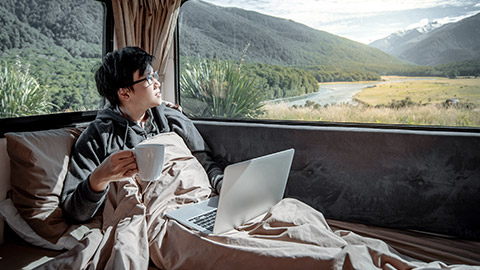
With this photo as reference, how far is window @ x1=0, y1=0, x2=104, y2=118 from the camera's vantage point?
1782mm

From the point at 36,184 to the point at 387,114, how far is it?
2.71 metres

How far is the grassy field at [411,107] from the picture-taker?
2426 millimetres

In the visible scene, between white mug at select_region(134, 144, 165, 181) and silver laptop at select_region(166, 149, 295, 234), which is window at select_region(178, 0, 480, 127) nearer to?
silver laptop at select_region(166, 149, 295, 234)

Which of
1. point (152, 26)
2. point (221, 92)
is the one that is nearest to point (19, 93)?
point (152, 26)

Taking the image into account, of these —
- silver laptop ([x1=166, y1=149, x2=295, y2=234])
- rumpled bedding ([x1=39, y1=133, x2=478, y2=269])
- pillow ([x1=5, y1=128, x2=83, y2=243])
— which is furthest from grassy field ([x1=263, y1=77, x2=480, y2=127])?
pillow ([x1=5, y1=128, x2=83, y2=243])

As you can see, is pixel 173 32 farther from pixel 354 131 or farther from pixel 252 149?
pixel 354 131

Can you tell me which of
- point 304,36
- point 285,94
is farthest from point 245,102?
point 304,36

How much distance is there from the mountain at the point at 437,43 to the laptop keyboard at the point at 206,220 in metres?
2.42

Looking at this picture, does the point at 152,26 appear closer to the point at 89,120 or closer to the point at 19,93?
the point at 89,120

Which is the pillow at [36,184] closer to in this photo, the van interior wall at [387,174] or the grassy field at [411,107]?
the van interior wall at [387,174]

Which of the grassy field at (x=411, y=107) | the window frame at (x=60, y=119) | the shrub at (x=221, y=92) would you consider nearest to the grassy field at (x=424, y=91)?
the grassy field at (x=411, y=107)

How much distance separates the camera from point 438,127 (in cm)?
187

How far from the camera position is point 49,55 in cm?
204

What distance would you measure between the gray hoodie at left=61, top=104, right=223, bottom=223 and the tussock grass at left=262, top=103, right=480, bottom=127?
129cm
